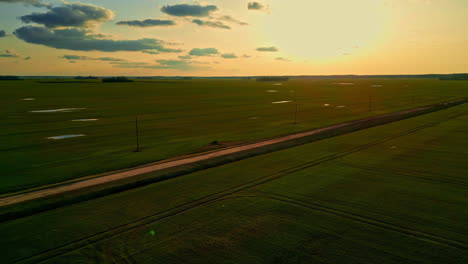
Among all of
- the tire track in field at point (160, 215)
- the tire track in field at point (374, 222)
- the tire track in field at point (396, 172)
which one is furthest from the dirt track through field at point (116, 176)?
the tire track in field at point (374, 222)

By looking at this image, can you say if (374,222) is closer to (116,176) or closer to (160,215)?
(160,215)

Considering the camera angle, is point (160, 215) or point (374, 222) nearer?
point (374, 222)

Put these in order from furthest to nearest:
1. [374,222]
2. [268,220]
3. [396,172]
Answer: [396,172], [268,220], [374,222]

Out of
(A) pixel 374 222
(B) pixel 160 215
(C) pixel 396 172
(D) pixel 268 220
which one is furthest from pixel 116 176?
(C) pixel 396 172

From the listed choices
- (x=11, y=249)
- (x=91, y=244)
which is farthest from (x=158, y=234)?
(x=11, y=249)

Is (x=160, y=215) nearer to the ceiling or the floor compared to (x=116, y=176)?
nearer to the ceiling

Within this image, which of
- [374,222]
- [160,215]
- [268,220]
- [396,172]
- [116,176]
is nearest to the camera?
[374,222]

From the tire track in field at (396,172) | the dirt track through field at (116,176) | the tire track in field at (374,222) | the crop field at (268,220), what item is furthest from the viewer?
the tire track in field at (396,172)

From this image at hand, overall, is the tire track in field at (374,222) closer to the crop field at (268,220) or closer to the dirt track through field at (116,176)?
the crop field at (268,220)

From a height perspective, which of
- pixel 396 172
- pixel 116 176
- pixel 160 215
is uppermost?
pixel 396 172
